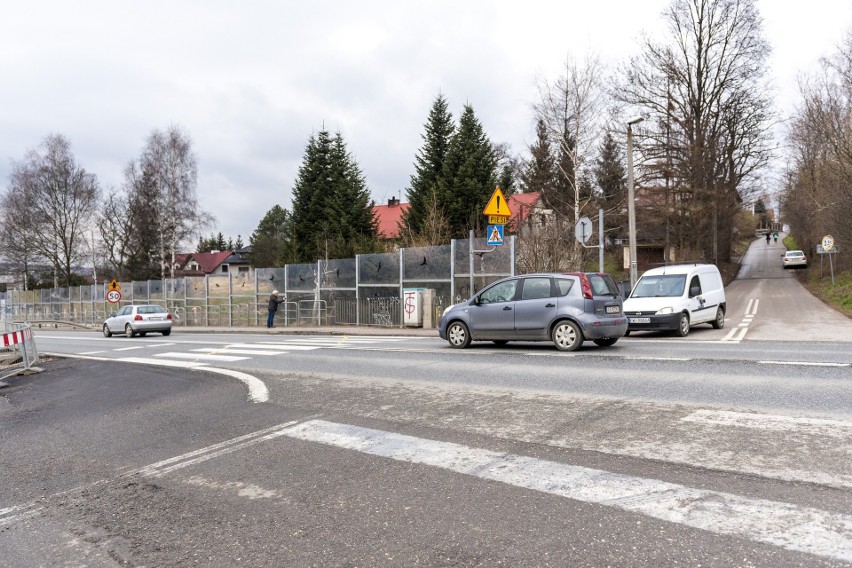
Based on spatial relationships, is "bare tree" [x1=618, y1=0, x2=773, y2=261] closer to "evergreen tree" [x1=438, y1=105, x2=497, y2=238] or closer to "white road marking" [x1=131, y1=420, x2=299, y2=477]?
"evergreen tree" [x1=438, y1=105, x2=497, y2=238]

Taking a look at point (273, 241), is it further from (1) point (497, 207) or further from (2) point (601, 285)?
(2) point (601, 285)

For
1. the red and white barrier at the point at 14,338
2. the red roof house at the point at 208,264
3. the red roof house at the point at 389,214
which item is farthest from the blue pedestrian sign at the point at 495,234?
the red roof house at the point at 208,264

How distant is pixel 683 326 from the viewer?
1594 cm

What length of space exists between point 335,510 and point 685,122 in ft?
122

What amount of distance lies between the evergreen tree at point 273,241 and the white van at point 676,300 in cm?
3315

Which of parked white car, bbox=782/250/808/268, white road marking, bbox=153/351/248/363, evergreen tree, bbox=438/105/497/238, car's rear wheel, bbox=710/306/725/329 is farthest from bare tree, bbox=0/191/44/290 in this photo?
parked white car, bbox=782/250/808/268

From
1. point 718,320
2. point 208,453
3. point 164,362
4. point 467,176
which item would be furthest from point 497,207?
point 467,176

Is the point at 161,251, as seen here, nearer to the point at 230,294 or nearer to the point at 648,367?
the point at 230,294

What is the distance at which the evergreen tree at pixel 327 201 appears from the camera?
45062mm

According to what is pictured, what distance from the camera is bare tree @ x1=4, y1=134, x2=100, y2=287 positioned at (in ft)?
170

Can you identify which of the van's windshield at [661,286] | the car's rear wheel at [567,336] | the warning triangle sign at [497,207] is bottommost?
the car's rear wheel at [567,336]

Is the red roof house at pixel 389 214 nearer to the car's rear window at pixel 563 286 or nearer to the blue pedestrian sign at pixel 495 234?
the blue pedestrian sign at pixel 495 234

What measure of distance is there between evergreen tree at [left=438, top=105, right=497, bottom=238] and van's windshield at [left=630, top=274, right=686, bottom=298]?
2000 centimetres

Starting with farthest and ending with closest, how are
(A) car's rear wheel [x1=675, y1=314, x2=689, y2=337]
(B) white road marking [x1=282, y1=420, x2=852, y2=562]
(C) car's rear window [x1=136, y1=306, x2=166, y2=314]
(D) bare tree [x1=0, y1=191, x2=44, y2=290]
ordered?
(D) bare tree [x1=0, y1=191, x2=44, y2=290] < (C) car's rear window [x1=136, y1=306, x2=166, y2=314] < (A) car's rear wheel [x1=675, y1=314, x2=689, y2=337] < (B) white road marking [x1=282, y1=420, x2=852, y2=562]
